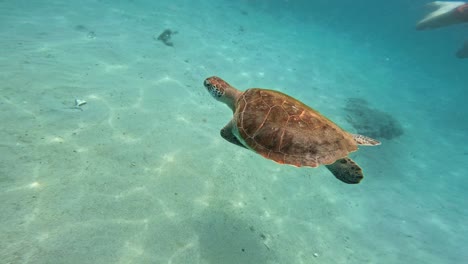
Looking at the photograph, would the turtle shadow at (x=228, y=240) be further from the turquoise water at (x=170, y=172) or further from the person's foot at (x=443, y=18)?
the person's foot at (x=443, y=18)

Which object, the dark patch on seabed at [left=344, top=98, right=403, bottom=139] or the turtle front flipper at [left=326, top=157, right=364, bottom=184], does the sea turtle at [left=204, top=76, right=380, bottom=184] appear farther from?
the dark patch on seabed at [left=344, top=98, right=403, bottom=139]

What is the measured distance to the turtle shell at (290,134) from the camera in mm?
3707

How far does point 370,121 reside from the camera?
35.7 feet

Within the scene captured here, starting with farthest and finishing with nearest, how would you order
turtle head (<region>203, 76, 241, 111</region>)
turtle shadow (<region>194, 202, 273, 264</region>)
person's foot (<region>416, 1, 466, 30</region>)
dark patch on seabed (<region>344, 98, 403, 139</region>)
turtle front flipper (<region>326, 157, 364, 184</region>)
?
person's foot (<region>416, 1, 466, 30</region>) → dark patch on seabed (<region>344, 98, 403, 139</region>) → turtle head (<region>203, 76, 241, 111</region>) → turtle shadow (<region>194, 202, 273, 264</region>) → turtle front flipper (<region>326, 157, 364, 184</region>)

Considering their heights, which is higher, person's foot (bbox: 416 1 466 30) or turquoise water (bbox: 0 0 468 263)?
person's foot (bbox: 416 1 466 30)

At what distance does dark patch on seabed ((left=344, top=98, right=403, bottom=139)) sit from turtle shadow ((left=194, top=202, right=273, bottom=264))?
7.02 m

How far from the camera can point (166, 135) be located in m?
5.65

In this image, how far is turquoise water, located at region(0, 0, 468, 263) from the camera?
146 inches

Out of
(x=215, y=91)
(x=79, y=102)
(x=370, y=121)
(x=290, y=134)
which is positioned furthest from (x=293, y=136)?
(x=370, y=121)

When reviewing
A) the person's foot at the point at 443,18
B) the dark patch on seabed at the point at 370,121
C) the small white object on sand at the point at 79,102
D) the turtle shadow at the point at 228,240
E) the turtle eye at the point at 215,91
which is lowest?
the dark patch on seabed at the point at 370,121

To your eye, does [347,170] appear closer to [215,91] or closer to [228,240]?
[228,240]

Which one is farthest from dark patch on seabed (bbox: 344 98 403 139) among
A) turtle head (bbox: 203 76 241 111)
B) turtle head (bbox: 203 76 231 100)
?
turtle head (bbox: 203 76 231 100)

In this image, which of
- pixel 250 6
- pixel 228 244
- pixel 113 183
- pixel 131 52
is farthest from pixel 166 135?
pixel 250 6

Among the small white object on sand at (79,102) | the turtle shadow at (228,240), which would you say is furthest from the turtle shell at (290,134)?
the small white object on sand at (79,102)
